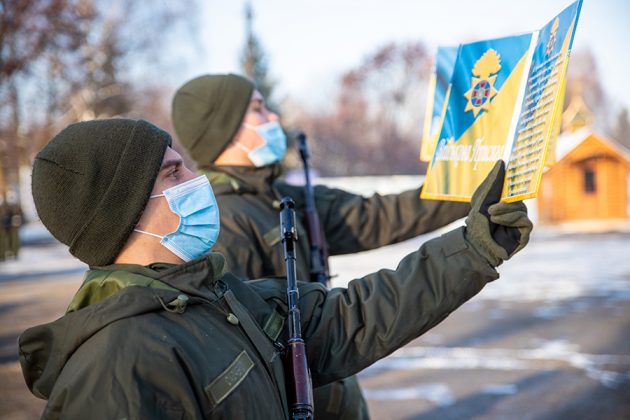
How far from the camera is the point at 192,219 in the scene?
6.47 ft

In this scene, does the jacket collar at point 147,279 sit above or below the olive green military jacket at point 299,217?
below

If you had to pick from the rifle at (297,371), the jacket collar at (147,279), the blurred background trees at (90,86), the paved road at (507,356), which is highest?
the blurred background trees at (90,86)

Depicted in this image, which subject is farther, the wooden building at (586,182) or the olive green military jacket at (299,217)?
the wooden building at (586,182)

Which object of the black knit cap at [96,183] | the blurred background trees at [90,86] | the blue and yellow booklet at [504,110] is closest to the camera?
the black knit cap at [96,183]

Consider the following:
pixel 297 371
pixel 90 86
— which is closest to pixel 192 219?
pixel 297 371

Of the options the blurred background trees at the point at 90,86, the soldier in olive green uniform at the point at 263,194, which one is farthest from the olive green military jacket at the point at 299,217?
the blurred background trees at the point at 90,86

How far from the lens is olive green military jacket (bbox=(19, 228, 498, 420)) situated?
1.53 m

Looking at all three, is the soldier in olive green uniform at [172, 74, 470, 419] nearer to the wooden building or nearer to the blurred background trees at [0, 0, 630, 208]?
the blurred background trees at [0, 0, 630, 208]

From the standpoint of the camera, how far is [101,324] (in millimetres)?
1589

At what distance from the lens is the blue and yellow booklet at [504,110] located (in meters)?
1.86

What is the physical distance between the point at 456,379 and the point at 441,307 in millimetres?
4420

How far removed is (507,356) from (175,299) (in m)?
5.95

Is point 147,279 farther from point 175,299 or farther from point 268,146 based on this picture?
point 268,146

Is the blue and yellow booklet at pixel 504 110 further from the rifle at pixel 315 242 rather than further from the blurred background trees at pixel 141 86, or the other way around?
the blurred background trees at pixel 141 86
